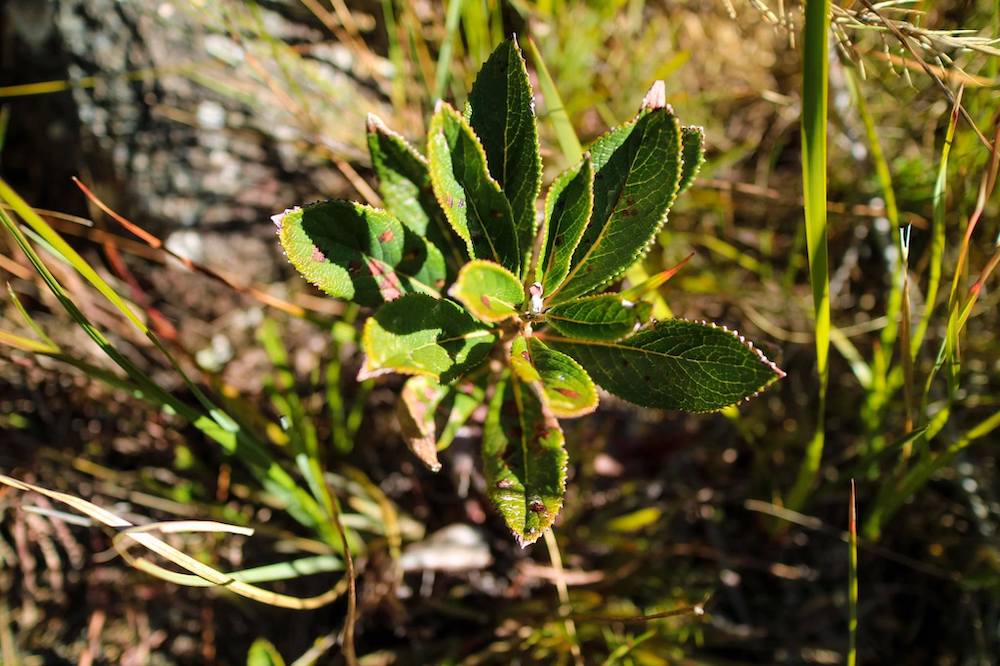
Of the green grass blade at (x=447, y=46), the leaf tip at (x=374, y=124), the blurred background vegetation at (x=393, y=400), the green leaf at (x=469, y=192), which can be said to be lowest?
the blurred background vegetation at (x=393, y=400)

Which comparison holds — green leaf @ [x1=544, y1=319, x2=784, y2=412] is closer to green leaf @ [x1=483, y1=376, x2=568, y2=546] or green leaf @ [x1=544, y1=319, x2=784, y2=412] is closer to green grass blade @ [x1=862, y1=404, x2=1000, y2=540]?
green leaf @ [x1=483, y1=376, x2=568, y2=546]

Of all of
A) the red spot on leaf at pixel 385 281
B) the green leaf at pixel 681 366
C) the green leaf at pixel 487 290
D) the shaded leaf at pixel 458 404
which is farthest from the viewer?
the shaded leaf at pixel 458 404

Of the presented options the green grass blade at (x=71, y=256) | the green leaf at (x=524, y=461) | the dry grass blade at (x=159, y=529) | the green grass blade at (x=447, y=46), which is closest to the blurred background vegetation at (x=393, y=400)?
the green grass blade at (x=447, y=46)

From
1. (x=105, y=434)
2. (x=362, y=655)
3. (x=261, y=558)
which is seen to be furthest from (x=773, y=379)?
(x=105, y=434)

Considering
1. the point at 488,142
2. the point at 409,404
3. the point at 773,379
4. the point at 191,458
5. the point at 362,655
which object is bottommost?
the point at 362,655

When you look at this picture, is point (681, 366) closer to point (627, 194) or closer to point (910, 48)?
point (627, 194)

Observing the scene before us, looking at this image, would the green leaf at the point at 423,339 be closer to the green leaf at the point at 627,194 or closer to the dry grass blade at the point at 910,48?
the green leaf at the point at 627,194

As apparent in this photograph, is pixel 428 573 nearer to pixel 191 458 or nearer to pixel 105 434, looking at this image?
pixel 191 458
